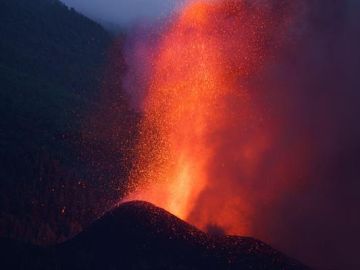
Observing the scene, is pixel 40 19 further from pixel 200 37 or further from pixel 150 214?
pixel 150 214

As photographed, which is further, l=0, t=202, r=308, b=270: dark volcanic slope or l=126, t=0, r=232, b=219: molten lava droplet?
l=126, t=0, r=232, b=219: molten lava droplet

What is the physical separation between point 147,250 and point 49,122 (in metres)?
29.7

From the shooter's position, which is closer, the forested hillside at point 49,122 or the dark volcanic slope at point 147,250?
the dark volcanic slope at point 147,250

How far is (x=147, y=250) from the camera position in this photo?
2409 cm

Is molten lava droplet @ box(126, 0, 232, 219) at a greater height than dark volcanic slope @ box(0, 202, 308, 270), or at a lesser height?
greater

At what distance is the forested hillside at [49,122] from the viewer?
107ft

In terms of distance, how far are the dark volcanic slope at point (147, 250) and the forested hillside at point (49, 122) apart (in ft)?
15.5

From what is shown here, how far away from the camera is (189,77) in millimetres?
58656

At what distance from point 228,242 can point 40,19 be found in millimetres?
72251

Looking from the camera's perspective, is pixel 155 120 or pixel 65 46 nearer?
pixel 155 120

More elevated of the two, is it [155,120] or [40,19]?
[40,19]


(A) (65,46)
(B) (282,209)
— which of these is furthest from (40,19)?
(B) (282,209)

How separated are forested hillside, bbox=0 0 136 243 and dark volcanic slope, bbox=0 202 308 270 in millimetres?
4730

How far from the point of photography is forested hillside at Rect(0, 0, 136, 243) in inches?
1288
